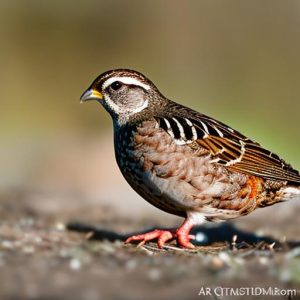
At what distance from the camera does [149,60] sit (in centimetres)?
3105

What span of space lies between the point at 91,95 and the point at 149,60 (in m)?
20.6

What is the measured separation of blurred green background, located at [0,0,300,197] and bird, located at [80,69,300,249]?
11.8 metres

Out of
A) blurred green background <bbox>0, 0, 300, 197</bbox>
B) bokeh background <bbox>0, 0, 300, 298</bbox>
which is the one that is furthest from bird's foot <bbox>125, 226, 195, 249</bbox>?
blurred green background <bbox>0, 0, 300, 197</bbox>

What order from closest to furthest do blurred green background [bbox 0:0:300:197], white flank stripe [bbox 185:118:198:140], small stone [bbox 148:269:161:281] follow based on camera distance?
1. small stone [bbox 148:269:161:281]
2. white flank stripe [bbox 185:118:198:140]
3. blurred green background [bbox 0:0:300:197]

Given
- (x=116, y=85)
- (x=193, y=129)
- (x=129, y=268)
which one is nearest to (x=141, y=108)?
(x=116, y=85)

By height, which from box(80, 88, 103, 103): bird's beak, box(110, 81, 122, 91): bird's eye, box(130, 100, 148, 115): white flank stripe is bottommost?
box(130, 100, 148, 115): white flank stripe

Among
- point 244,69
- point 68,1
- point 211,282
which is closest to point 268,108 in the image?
point 244,69

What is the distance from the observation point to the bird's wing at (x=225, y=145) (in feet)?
31.8

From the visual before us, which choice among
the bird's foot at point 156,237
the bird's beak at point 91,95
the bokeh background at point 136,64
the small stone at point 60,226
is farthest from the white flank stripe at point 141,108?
the bokeh background at point 136,64

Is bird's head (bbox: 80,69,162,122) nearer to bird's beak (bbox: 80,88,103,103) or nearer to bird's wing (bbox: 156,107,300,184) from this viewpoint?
bird's beak (bbox: 80,88,103,103)

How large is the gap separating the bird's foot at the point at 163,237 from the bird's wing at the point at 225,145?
889 millimetres

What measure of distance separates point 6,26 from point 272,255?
24388 millimetres

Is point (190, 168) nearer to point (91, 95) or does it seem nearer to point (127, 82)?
point (127, 82)

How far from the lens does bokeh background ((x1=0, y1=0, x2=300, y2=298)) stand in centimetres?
2295
